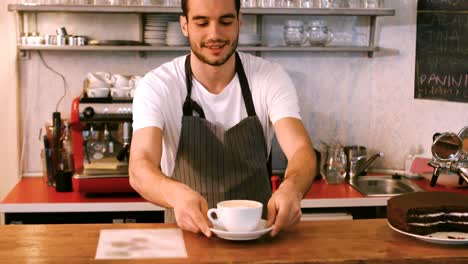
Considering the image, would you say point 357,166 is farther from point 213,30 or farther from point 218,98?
point 213,30

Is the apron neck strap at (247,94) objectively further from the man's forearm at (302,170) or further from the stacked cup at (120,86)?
the stacked cup at (120,86)

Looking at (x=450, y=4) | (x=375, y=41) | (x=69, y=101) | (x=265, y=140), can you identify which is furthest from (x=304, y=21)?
(x=265, y=140)

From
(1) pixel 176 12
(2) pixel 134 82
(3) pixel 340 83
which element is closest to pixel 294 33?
(3) pixel 340 83

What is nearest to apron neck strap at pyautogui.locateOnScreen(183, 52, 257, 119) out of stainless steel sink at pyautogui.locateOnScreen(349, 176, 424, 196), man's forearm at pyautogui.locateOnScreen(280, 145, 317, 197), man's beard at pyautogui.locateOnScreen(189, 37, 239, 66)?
man's beard at pyautogui.locateOnScreen(189, 37, 239, 66)

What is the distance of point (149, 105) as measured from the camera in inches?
95.3

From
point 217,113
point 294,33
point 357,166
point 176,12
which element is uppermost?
Answer: point 176,12

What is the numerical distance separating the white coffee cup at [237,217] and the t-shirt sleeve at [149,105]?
0.58m

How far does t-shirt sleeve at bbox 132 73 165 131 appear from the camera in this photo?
2.37 meters

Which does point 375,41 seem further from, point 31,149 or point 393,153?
point 31,149

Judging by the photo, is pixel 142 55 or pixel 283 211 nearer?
pixel 283 211

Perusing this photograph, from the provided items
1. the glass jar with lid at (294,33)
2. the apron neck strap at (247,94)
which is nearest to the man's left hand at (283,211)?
the apron neck strap at (247,94)

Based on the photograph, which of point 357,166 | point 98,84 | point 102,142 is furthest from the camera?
point 357,166

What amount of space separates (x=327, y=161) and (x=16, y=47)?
1.89m

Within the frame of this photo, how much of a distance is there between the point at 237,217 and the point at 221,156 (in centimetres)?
74
